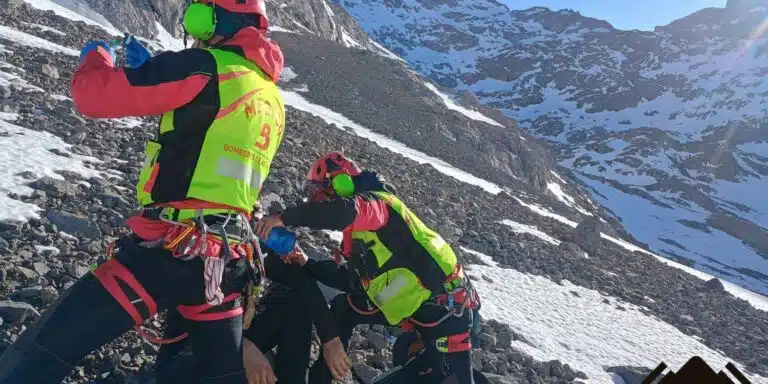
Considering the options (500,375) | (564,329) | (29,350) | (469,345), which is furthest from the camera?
(564,329)

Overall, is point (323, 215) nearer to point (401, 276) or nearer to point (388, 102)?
point (401, 276)

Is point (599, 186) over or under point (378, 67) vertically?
under

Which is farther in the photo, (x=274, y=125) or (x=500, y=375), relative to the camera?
(x=500, y=375)

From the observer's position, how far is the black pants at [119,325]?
2.72 metres

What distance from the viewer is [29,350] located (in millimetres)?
2711

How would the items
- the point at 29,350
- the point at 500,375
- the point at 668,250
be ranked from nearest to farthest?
the point at 29,350 → the point at 500,375 → the point at 668,250

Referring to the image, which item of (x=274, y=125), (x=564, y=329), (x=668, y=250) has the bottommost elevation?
(x=668, y=250)

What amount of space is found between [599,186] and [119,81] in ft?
442

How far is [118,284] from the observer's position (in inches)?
113

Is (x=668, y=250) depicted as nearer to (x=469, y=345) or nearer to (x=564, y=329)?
(x=564, y=329)

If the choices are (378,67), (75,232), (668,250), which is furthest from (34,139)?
(668,250)

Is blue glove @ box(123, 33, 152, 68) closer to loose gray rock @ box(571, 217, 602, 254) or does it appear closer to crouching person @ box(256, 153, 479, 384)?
crouching person @ box(256, 153, 479, 384)

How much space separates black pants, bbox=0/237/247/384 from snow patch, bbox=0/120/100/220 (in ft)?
12.5

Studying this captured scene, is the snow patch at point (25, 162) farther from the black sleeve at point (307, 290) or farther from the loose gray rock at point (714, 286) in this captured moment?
the loose gray rock at point (714, 286)
